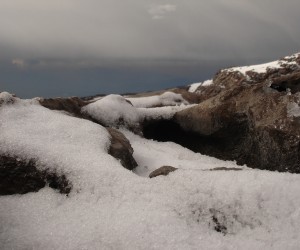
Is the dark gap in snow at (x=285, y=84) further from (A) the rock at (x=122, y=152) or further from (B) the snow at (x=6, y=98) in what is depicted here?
(B) the snow at (x=6, y=98)

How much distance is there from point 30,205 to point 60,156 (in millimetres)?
3087

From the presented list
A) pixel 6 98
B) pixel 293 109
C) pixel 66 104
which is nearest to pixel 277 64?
pixel 293 109

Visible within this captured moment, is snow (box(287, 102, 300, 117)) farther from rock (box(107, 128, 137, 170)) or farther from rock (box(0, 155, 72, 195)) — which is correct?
rock (box(0, 155, 72, 195))

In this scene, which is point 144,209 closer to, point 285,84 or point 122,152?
point 122,152

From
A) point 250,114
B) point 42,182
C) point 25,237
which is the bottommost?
point 25,237

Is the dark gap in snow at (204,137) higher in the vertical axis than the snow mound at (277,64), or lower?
lower

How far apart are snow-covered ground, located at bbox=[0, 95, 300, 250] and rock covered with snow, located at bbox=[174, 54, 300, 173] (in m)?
7.07

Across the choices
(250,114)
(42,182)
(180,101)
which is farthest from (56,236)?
(180,101)

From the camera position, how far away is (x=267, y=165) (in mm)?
25578

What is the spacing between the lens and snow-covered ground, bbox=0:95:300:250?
15.2m

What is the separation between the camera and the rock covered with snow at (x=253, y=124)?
24562 millimetres

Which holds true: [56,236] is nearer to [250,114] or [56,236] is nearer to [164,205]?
[164,205]

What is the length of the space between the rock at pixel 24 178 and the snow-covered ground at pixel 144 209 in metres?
0.38

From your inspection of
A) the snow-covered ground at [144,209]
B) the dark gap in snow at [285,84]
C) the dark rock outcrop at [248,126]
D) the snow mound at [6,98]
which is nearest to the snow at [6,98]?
the snow mound at [6,98]
